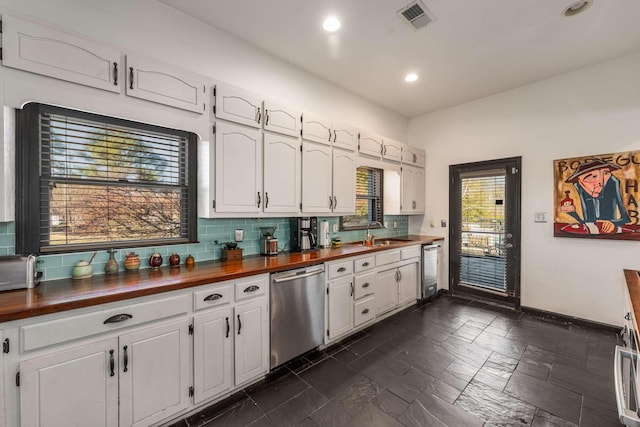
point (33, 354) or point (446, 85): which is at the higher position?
point (446, 85)

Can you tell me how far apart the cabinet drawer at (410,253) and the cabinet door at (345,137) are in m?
1.58

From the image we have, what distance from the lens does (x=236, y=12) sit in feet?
7.86

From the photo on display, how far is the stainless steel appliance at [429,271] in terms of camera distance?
407cm

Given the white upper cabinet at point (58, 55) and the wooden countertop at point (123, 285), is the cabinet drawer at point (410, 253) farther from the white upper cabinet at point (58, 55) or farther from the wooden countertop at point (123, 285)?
the white upper cabinet at point (58, 55)

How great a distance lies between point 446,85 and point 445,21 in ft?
4.65

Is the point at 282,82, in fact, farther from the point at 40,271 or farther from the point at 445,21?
the point at 40,271

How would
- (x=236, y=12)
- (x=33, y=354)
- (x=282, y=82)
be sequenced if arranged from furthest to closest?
(x=282, y=82)
(x=236, y=12)
(x=33, y=354)

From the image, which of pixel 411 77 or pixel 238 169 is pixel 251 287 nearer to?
pixel 238 169

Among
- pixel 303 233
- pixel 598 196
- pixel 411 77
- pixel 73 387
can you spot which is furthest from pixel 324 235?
pixel 598 196

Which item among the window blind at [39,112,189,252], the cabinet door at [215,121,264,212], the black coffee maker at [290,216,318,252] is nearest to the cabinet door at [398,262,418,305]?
the black coffee maker at [290,216,318,252]

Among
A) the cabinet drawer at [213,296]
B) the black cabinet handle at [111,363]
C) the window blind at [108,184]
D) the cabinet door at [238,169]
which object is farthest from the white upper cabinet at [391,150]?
the black cabinet handle at [111,363]

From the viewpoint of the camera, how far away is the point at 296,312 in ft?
8.09

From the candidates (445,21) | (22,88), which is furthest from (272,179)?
(445,21)

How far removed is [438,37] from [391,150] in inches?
63.9
